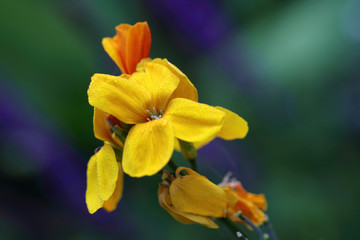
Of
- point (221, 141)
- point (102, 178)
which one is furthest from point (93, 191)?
point (221, 141)

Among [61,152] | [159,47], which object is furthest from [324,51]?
[61,152]

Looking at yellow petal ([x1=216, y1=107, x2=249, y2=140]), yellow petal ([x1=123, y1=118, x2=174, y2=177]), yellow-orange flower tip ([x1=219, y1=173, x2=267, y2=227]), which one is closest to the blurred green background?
yellow-orange flower tip ([x1=219, y1=173, x2=267, y2=227])

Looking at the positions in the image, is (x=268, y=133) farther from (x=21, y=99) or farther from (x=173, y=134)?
(x=173, y=134)

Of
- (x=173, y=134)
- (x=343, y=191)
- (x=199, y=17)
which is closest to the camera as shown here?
(x=173, y=134)

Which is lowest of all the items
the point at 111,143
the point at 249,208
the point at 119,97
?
the point at 249,208

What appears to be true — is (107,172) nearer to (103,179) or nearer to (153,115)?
(103,179)

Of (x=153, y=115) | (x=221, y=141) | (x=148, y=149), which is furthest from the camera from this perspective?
(x=221, y=141)
